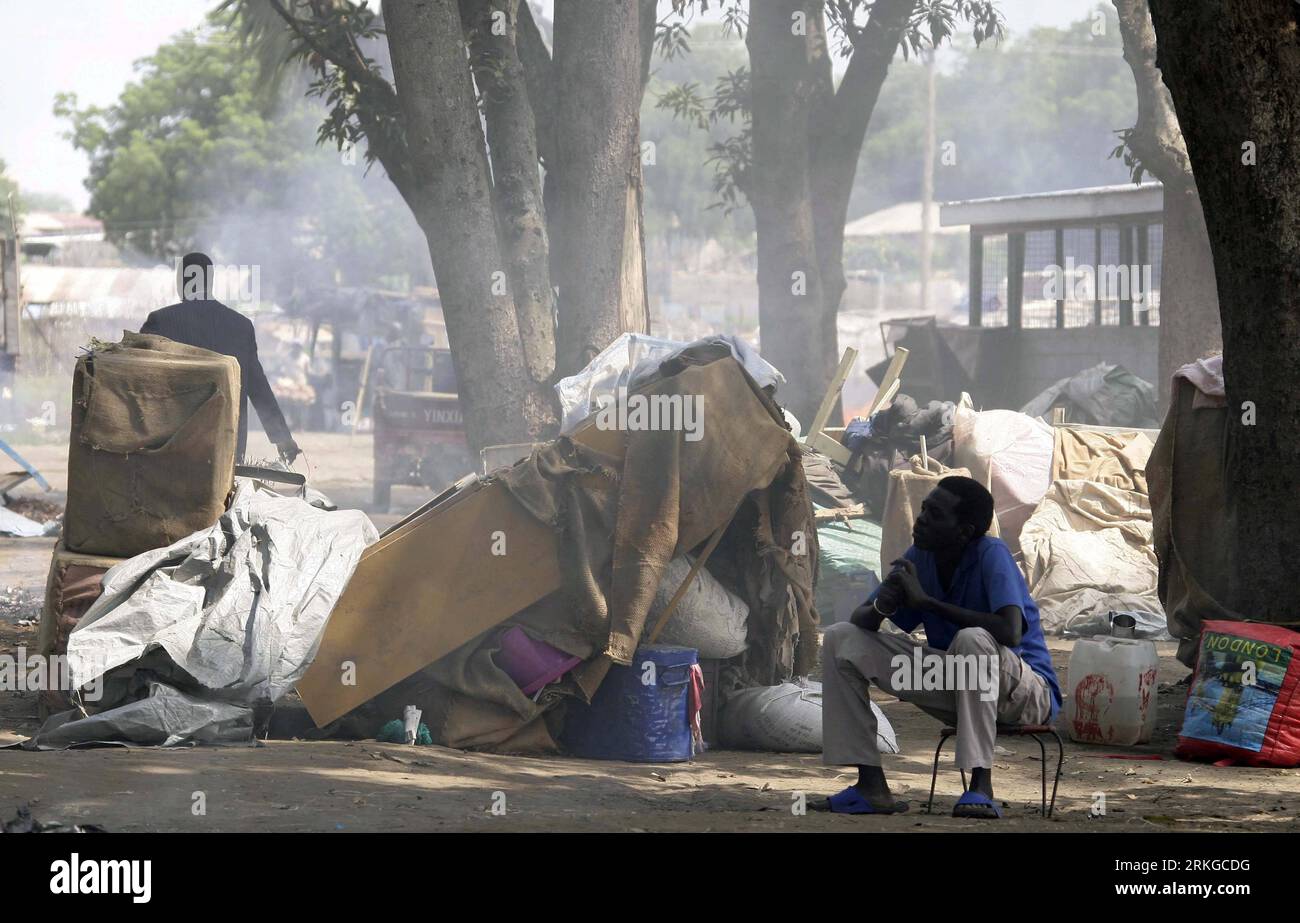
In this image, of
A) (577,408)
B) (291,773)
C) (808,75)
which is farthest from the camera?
(808,75)

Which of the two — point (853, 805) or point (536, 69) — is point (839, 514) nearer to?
point (536, 69)

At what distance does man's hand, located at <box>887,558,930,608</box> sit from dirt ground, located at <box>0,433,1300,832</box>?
714 millimetres

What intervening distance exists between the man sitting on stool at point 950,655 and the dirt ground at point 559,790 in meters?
0.21

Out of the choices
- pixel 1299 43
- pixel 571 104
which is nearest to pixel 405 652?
pixel 1299 43

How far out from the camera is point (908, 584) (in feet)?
16.7

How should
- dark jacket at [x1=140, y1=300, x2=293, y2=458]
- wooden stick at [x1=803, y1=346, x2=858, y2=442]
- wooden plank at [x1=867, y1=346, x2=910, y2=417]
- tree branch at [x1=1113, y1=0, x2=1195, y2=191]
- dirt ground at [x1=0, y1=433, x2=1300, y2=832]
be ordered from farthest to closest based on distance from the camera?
tree branch at [x1=1113, y1=0, x2=1195, y2=191] < wooden plank at [x1=867, y1=346, x2=910, y2=417] < wooden stick at [x1=803, y1=346, x2=858, y2=442] < dark jacket at [x1=140, y1=300, x2=293, y2=458] < dirt ground at [x1=0, y1=433, x2=1300, y2=832]

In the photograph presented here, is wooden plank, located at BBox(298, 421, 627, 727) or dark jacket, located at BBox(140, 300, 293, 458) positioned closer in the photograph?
wooden plank, located at BBox(298, 421, 627, 727)

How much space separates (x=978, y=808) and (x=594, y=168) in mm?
6244

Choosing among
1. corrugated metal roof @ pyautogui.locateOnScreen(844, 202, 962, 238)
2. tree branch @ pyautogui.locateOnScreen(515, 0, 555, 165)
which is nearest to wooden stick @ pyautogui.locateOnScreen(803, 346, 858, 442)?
tree branch @ pyautogui.locateOnScreen(515, 0, 555, 165)

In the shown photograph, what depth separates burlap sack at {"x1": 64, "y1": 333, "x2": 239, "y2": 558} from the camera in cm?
Result: 675

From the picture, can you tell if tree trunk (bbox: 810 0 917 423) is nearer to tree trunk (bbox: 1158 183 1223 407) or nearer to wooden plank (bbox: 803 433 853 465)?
tree trunk (bbox: 1158 183 1223 407)
